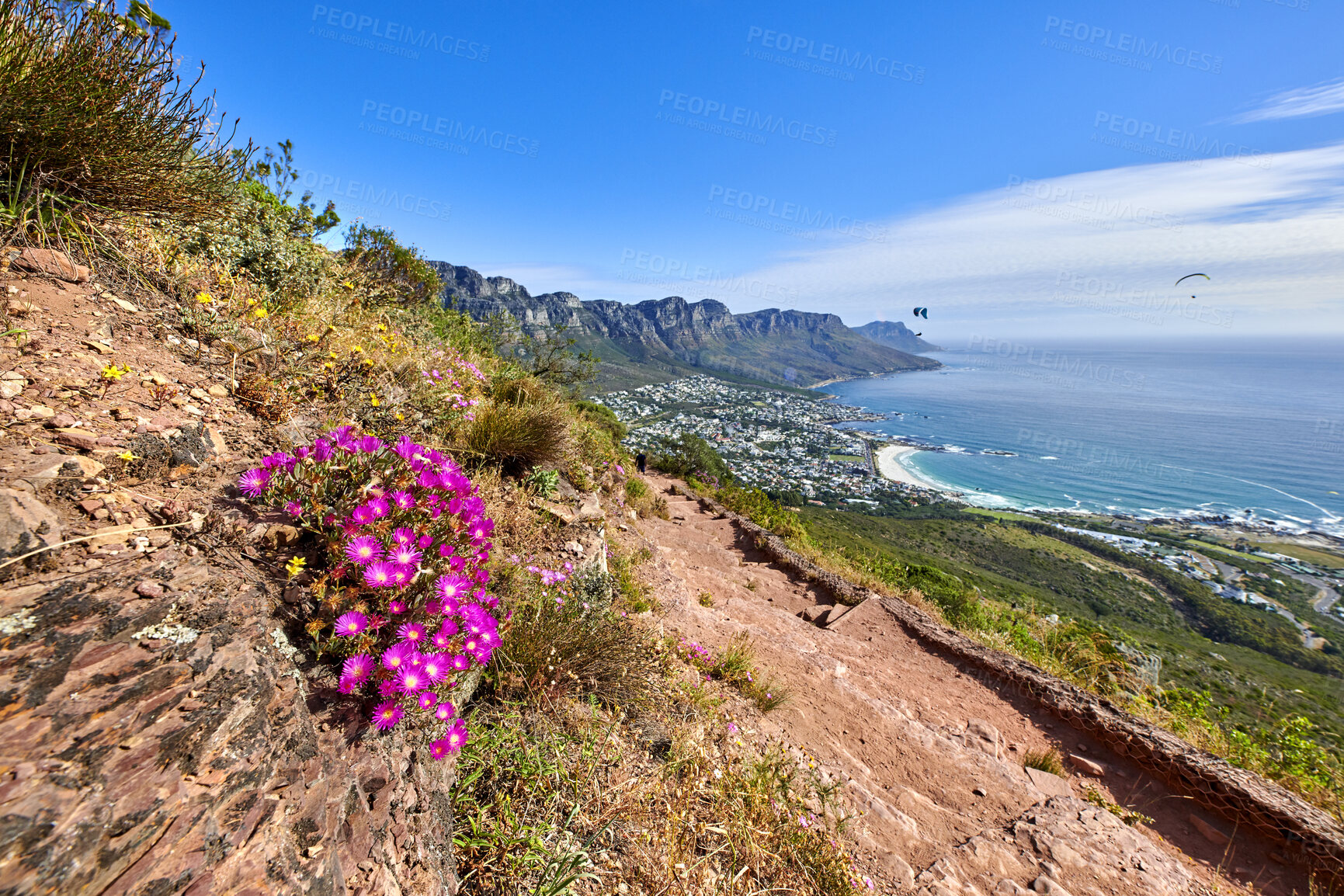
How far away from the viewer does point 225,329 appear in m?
3.00

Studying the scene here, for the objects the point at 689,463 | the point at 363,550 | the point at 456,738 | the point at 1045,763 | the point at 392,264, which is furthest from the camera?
the point at 689,463

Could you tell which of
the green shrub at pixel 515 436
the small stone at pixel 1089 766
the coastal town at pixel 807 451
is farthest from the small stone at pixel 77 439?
the coastal town at pixel 807 451

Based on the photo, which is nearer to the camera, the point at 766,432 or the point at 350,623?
the point at 350,623

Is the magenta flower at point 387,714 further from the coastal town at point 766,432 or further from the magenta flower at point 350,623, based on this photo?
the coastal town at point 766,432

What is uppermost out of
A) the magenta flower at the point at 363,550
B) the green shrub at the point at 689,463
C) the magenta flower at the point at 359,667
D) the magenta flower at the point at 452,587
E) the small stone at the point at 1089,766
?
the magenta flower at the point at 363,550

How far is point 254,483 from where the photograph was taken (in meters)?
1.87

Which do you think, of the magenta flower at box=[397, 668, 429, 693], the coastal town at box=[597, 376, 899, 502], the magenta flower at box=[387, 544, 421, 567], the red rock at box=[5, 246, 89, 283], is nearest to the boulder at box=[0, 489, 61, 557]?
the magenta flower at box=[387, 544, 421, 567]

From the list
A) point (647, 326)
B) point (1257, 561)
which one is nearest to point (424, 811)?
point (1257, 561)

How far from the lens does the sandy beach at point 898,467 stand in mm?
56875

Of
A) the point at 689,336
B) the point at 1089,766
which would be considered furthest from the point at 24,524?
the point at 689,336

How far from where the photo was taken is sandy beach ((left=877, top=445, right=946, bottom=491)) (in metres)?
56.9

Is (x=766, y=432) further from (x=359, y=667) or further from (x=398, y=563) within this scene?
(x=359, y=667)

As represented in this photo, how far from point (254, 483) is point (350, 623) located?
740 millimetres

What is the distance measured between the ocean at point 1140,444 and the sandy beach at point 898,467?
4.90ft
